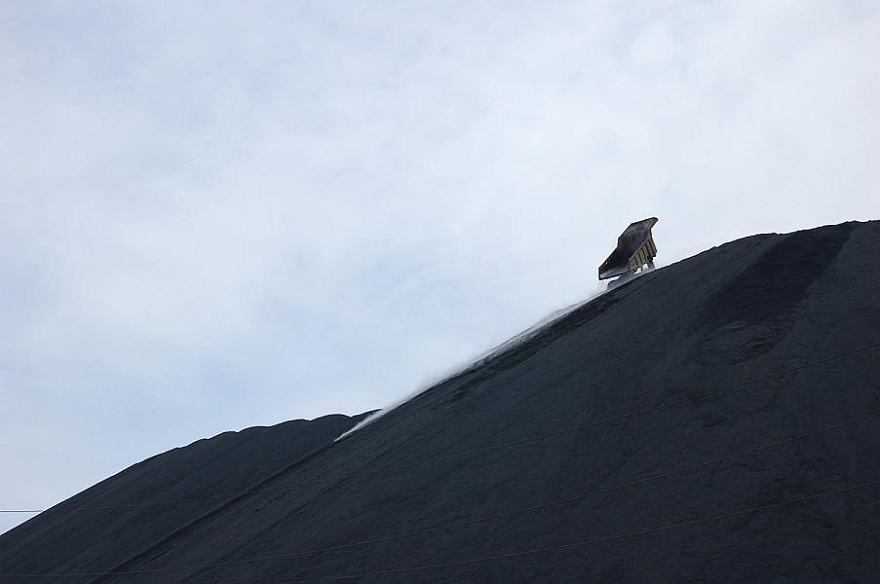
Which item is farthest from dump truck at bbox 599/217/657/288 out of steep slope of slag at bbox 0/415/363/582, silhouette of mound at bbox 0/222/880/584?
steep slope of slag at bbox 0/415/363/582

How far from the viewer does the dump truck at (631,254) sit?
23547 mm

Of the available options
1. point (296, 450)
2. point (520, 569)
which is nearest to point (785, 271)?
point (520, 569)

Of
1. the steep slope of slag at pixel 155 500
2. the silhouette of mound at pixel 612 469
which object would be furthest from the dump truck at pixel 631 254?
the steep slope of slag at pixel 155 500

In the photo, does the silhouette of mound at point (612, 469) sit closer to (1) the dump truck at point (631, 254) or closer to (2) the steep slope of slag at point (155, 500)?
(2) the steep slope of slag at point (155, 500)

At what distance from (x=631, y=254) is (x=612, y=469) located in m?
12.9

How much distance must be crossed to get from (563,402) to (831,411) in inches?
176

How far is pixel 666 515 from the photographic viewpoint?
977 centimetres

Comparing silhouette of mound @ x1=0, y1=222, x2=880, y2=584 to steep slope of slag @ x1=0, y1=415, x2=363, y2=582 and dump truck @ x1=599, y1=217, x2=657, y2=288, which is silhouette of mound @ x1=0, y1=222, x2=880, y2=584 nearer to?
steep slope of slag @ x1=0, y1=415, x2=363, y2=582

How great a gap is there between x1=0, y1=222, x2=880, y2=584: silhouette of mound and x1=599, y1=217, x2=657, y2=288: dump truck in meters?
2.59

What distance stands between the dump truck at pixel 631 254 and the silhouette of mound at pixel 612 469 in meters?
2.59

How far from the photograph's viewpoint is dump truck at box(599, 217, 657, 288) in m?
23.5

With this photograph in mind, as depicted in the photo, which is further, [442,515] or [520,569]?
[442,515]

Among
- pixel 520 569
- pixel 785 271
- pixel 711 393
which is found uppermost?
pixel 785 271

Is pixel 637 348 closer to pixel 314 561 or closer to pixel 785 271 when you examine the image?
pixel 785 271
